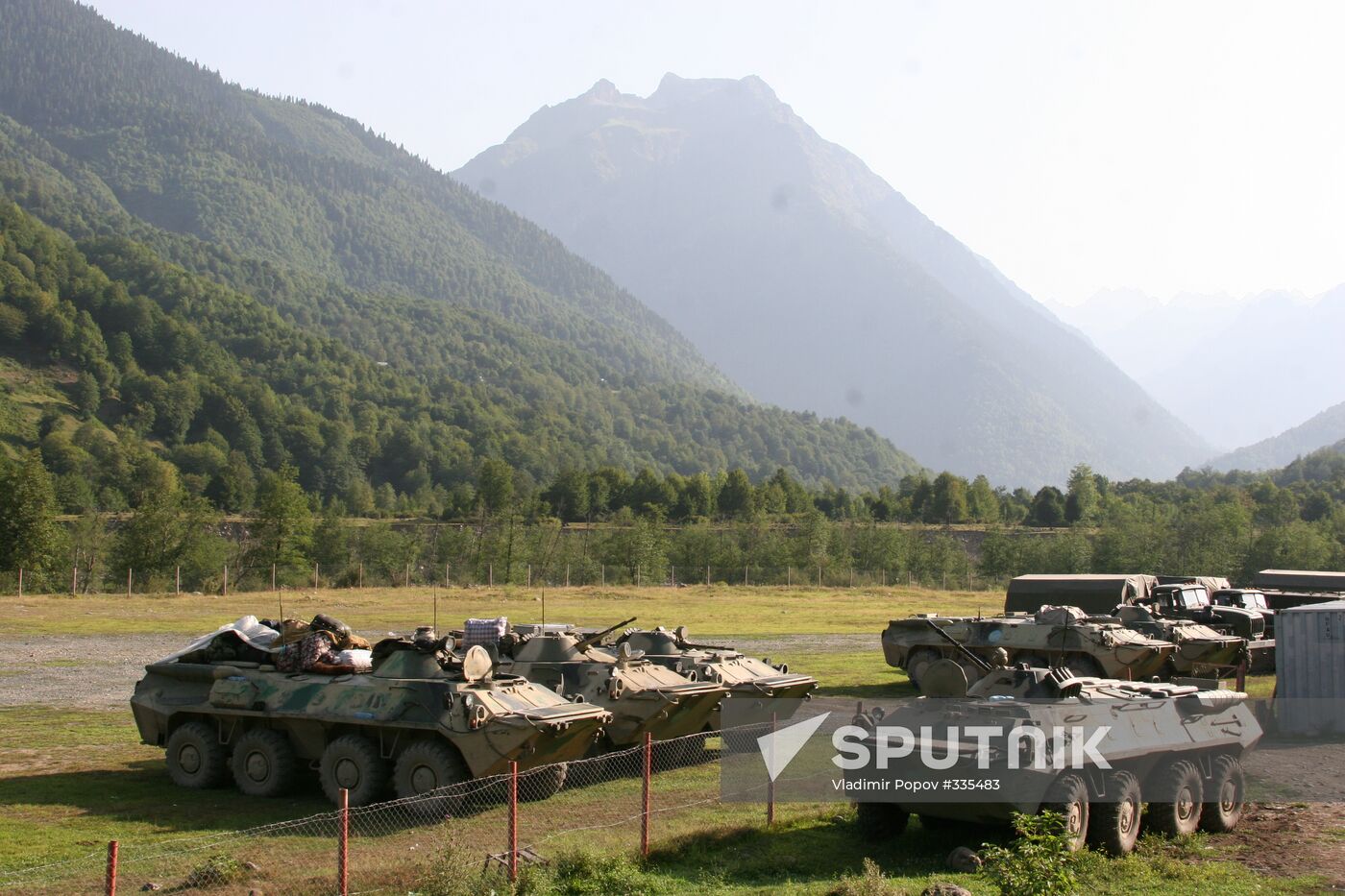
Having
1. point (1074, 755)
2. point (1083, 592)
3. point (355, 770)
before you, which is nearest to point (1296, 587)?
point (1083, 592)

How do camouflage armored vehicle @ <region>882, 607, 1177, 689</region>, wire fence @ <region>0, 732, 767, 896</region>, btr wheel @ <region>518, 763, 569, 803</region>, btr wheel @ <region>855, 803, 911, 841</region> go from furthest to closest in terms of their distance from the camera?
1. camouflage armored vehicle @ <region>882, 607, 1177, 689</region>
2. btr wheel @ <region>518, 763, 569, 803</region>
3. btr wheel @ <region>855, 803, 911, 841</region>
4. wire fence @ <region>0, 732, 767, 896</region>

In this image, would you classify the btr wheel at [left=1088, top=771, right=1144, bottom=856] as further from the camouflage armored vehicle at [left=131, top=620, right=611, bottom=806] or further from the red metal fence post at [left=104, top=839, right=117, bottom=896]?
the red metal fence post at [left=104, top=839, right=117, bottom=896]

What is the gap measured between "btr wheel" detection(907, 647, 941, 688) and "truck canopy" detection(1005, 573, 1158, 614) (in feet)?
26.1

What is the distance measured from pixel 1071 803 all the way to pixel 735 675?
787 centimetres

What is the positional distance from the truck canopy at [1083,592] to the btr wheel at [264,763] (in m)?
23.2

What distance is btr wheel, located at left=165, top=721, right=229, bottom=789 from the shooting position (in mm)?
16156

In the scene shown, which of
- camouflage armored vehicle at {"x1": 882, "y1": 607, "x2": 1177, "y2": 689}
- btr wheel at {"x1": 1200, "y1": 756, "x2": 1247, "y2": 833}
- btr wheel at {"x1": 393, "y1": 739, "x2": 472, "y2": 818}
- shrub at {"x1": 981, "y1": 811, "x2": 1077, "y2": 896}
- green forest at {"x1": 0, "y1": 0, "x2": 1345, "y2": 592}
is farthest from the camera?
green forest at {"x1": 0, "y1": 0, "x2": 1345, "y2": 592}

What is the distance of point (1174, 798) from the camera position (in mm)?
12781

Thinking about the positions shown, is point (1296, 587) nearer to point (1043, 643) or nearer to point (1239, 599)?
point (1239, 599)

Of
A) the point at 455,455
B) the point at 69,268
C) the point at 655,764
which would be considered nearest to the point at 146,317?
the point at 69,268

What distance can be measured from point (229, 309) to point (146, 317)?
18.0 metres

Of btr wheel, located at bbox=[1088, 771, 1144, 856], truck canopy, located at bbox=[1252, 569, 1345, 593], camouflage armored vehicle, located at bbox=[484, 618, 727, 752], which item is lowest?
btr wheel, located at bbox=[1088, 771, 1144, 856]

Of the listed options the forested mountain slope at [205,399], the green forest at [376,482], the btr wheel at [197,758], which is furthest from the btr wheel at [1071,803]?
the forested mountain slope at [205,399]

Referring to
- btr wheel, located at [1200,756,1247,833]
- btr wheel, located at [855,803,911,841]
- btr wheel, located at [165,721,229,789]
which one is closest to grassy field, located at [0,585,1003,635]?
btr wheel, located at [165,721,229,789]
